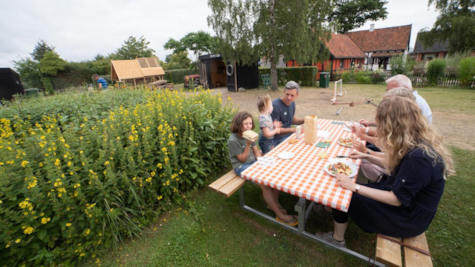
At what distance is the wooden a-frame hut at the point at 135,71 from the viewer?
1565 centimetres

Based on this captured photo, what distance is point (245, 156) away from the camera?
2586 millimetres

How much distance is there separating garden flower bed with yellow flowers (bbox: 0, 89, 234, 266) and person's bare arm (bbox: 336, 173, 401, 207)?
6.46 ft

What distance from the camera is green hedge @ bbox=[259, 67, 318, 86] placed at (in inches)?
663

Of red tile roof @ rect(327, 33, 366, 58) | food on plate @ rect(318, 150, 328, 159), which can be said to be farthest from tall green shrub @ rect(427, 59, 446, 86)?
food on plate @ rect(318, 150, 328, 159)

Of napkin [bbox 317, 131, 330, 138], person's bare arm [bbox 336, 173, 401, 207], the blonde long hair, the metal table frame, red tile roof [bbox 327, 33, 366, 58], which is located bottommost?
the metal table frame

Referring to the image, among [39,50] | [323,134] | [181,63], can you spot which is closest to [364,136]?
[323,134]

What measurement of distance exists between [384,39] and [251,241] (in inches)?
1334

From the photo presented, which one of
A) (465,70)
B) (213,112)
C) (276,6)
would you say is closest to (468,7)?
(465,70)

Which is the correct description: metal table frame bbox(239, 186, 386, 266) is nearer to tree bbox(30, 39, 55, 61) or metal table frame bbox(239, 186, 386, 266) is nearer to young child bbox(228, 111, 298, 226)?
young child bbox(228, 111, 298, 226)

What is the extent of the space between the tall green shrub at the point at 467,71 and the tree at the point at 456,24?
24.2 ft

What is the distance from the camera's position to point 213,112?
391 cm

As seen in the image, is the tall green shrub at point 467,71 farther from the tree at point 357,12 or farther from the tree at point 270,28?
the tree at point 357,12

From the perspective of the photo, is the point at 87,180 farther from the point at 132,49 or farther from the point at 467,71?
the point at 132,49

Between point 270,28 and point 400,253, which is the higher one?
point 270,28
